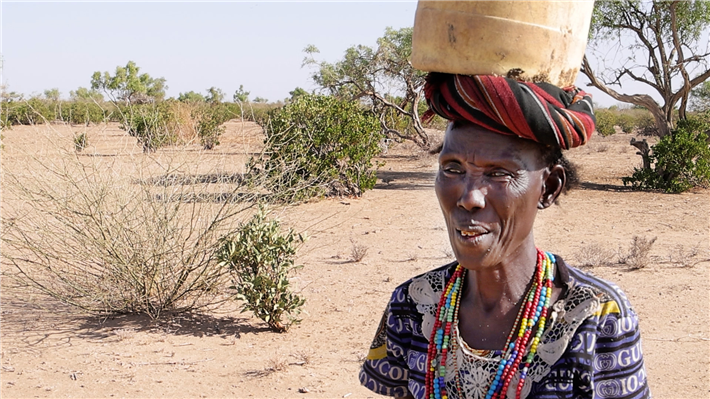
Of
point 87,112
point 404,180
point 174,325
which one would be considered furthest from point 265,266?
point 404,180

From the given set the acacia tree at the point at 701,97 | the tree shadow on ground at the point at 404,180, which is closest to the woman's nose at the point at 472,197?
the tree shadow on ground at the point at 404,180

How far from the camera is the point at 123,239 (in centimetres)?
594

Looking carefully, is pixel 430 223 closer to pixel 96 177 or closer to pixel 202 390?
pixel 96 177

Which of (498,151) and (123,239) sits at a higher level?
(498,151)

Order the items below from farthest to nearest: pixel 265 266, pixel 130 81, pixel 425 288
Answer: pixel 130 81, pixel 265 266, pixel 425 288

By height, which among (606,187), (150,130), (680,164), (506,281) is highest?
(150,130)

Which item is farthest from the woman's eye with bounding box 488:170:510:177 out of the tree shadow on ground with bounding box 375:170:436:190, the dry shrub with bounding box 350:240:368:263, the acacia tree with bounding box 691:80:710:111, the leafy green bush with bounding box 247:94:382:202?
the acacia tree with bounding box 691:80:710:111

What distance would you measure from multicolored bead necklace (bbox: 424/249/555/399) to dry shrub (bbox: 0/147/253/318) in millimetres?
4458

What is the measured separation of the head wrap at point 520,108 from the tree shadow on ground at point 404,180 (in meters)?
11.5

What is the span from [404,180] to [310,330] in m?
9.78

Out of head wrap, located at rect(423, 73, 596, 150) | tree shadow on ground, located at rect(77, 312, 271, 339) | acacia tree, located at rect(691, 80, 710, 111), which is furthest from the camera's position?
acacia tree, located at rect(691, 80, 710, 111)

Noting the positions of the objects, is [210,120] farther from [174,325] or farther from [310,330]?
[310,330]

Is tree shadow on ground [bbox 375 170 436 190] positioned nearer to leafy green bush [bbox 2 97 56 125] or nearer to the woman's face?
leafy green bush [bbox 2 97 56 125]

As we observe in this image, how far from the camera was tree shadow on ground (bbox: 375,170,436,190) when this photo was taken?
14117mm
